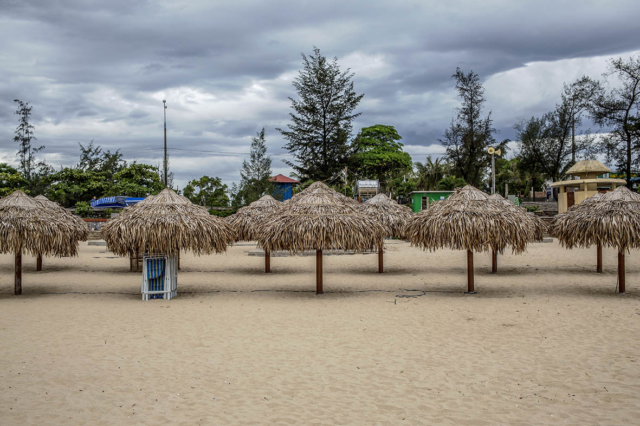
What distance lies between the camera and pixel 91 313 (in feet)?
30.5

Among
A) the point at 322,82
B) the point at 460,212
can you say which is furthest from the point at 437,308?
the point at 322,82

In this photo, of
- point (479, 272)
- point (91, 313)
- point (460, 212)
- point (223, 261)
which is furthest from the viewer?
point (223, 261)

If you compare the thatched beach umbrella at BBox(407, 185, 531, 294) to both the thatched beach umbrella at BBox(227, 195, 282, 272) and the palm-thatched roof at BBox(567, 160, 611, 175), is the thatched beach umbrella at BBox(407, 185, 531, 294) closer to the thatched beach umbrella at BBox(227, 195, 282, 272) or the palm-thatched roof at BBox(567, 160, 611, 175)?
the thatched beach umbrella at BBox(227, 195, 282, 272)

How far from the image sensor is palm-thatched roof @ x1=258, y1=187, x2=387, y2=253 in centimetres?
1049

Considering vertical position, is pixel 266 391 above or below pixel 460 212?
below

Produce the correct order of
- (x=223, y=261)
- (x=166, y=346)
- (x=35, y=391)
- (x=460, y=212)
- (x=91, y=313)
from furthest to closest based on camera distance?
1. (x=223, y=261)
2. (x=460, y=212)
3. (x=91, y=313)
4. (x=166, y=346)
5. (x=35, y=391)

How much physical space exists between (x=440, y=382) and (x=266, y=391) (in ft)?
6.90

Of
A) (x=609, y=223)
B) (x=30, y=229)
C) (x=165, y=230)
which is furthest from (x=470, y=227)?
(x=30, y=229)

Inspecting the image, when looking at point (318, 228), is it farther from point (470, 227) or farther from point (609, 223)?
point (609, 223)

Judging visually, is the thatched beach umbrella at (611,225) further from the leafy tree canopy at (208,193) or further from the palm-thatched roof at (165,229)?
the leafy tree canopy at (208,193)

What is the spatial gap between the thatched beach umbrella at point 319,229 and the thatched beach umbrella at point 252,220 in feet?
12.6

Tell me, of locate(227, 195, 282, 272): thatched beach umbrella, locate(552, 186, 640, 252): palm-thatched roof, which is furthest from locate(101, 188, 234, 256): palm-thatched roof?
locate(552, 186, 640, 252): palm-thatched roof

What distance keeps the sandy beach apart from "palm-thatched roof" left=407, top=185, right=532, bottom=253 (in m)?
1.32

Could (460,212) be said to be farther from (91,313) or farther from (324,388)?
(91,313)
